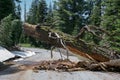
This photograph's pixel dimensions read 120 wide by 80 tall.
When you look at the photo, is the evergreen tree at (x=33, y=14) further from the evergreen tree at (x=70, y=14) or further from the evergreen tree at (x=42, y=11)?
the evergreen tree at (x=70, y=14)

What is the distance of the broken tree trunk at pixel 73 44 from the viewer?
19.9 metres

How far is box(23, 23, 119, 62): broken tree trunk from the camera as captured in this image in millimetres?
19878

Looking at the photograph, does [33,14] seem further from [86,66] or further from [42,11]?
[86,66]

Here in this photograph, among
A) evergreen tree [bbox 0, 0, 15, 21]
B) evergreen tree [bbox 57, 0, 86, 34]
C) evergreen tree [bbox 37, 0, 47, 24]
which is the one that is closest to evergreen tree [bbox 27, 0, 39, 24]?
evergreen tree [bbox 37, 0, 47, 24]

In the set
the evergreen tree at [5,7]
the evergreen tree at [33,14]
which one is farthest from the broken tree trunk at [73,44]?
the evergreen tree at [33,14]

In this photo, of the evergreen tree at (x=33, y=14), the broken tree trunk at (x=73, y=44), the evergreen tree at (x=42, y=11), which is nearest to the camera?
the broken tree trunk at (x=73, y=44)

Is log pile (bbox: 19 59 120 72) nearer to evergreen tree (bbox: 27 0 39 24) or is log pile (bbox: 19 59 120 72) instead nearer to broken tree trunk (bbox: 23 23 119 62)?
broken tree trunk (bbox: 23 23 119 62)

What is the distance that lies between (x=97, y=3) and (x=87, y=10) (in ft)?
8.87

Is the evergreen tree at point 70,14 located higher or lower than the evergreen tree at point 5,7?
lower

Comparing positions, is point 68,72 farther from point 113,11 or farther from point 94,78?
point 113,11

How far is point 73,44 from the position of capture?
20.0 meters

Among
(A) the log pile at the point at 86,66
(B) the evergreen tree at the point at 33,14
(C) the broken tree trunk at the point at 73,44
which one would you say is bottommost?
(B) the evergreen tree at the point at 33,14

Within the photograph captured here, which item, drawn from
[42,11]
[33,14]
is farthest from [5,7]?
[33,14]

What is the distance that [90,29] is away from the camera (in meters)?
20.2
